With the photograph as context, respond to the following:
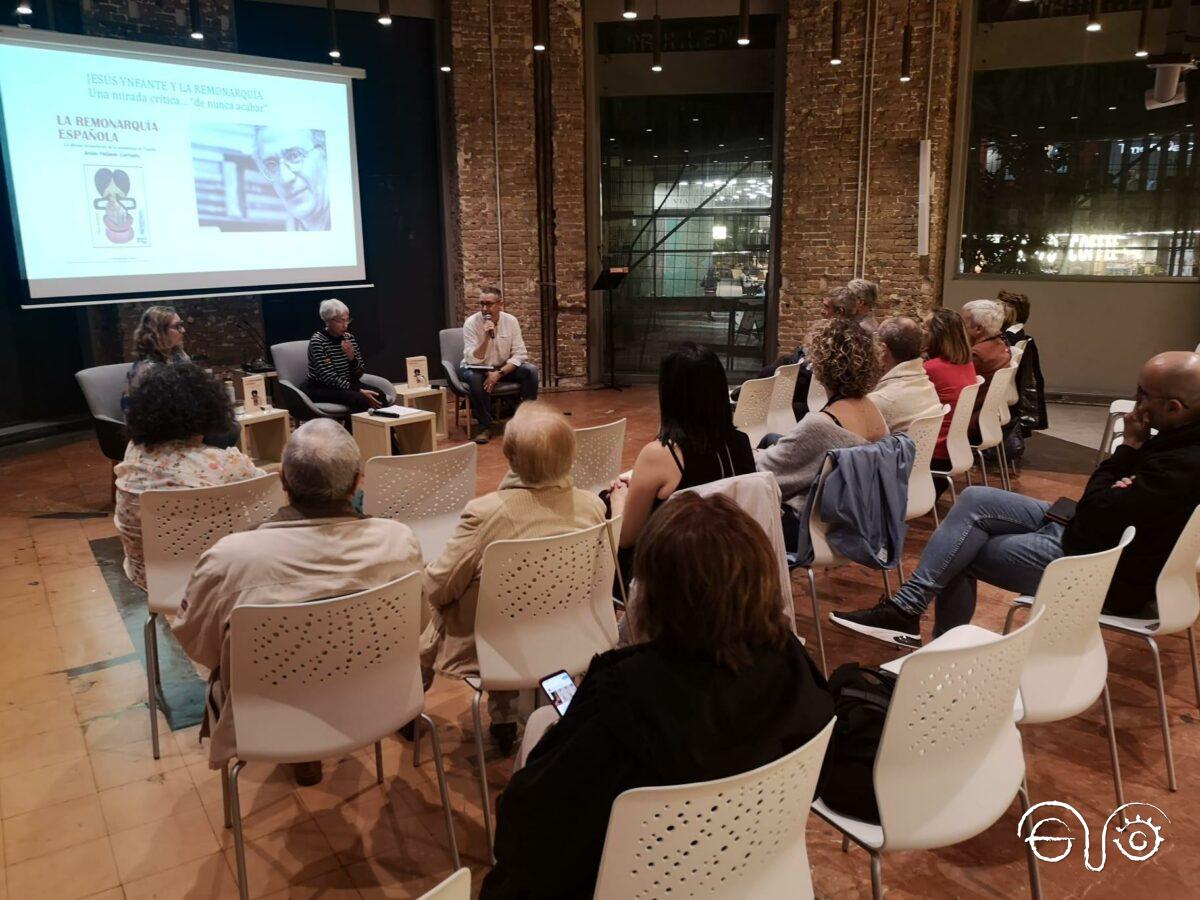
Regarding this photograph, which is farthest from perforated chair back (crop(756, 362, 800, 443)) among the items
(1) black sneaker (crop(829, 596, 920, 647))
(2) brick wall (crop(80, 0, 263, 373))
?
(2) brick wall (crop(80, 0, 263, 373))

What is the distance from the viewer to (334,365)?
6672 millimetres

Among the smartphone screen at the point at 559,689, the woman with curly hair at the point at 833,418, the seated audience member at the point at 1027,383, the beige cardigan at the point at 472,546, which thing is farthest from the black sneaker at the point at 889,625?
the seated audience member at the point at 1027,383

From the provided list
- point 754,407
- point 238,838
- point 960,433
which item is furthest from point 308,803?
point 960,433

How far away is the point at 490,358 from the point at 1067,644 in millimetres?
5872

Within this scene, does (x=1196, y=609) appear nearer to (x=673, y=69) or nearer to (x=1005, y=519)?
(x=1005, y=519)

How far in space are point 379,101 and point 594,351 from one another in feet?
11.0

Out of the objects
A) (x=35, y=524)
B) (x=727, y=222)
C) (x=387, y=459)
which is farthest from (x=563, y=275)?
(x=387, y=459)

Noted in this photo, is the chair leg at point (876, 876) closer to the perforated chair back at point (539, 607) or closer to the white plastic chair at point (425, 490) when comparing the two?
the perforated chair back at point (539, 607)

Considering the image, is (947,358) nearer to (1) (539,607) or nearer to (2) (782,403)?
(2) (782,403)

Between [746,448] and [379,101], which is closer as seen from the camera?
[746,448]

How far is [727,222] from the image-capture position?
958 centimetres

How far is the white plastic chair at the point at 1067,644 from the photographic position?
86.0 inches

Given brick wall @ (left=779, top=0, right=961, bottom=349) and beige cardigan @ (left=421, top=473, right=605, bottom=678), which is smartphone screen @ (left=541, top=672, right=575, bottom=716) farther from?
brick wall @ (left=779, top=0, right=961, bottom=349)

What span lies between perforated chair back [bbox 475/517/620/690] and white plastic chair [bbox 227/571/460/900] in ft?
0.89
